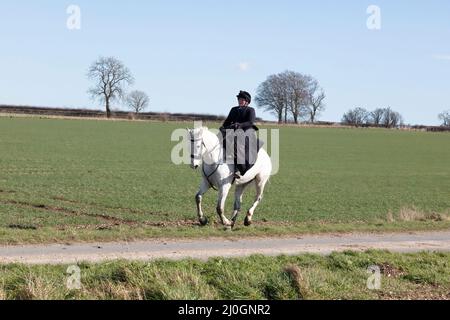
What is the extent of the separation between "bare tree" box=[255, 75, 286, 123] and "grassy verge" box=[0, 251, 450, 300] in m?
103

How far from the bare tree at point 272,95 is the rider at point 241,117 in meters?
97.6

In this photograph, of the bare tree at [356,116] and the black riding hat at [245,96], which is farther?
the bare tree at [356,116]

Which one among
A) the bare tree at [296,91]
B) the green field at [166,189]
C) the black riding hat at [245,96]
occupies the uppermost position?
the bare tree at [296,91]

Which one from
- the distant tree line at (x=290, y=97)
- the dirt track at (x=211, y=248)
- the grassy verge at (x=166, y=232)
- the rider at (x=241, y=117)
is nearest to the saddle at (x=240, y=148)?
the rider at (x=241, y=117)

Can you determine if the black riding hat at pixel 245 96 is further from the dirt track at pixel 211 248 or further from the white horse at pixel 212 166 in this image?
the dirt track at pixel 211 248

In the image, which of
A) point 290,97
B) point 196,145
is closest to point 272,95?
point 290,97

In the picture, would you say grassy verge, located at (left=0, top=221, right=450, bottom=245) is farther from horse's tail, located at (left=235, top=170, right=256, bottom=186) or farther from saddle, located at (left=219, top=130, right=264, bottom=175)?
saddle, located at (left=219, top=130, right=264, bottom=175)

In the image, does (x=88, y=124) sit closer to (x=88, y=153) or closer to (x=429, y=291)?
(x=88, y=153)

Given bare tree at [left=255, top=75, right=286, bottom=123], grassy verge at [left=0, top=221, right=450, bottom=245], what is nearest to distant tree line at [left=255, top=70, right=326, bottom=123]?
bare tree at [left=255, top=75, right=286, bottom=123]

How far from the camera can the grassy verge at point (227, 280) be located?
27.7 ft

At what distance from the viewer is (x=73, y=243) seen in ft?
41.6

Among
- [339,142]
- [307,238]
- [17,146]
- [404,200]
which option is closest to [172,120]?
[339,142]

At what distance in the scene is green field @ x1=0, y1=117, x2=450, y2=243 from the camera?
16141 millimetres

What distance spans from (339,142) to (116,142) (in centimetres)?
2931
